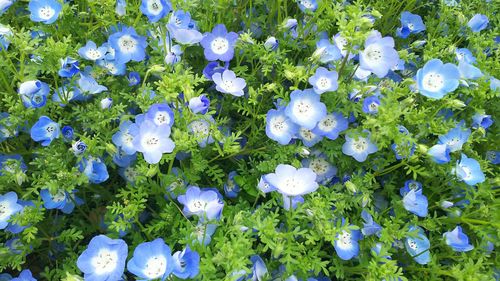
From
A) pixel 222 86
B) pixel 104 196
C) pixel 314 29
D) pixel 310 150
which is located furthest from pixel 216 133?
pixel 314 29

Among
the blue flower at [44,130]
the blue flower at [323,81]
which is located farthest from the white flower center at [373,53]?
the blue flower at [44,130]

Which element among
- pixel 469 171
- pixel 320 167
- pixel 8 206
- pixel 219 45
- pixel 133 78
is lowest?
pixel 8 206

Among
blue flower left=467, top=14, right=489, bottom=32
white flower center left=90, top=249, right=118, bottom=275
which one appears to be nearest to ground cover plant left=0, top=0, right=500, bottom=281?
white flower center left=90, top=249, right=118, bottom=275

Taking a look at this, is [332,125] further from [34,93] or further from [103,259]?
[34,93]

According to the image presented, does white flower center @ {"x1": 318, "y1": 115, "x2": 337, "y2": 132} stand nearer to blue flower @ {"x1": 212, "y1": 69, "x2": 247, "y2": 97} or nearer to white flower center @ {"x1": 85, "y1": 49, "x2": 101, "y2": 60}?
blue flower @ {"x1": 212, "y1": 69, "x2": 247, "y2": 97}

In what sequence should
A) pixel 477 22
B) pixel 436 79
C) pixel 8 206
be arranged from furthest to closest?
pixel 477 22 → pixel 436 79 → pixel 8 206

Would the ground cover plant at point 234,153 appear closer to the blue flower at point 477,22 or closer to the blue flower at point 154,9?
the blue flower at point 154,9

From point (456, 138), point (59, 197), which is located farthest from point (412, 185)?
point (59, 197)

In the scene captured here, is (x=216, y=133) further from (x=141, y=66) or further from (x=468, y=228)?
(x=468, y=228)
